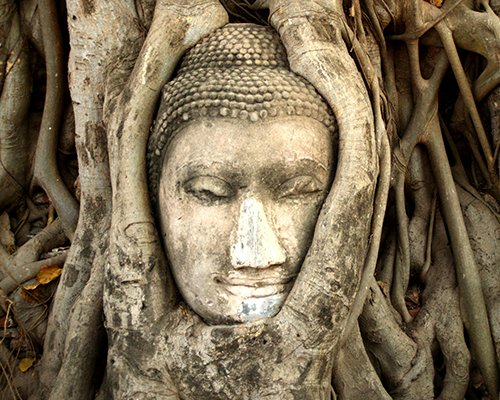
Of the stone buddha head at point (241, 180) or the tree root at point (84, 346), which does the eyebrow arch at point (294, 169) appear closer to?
the stone buddha head at point (241, 180)

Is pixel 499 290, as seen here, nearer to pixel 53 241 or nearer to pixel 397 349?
pixel 397 349

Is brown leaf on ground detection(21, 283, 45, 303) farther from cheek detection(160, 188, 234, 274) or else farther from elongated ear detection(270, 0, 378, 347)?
elongated ear detection(270, 0, 378, 347)

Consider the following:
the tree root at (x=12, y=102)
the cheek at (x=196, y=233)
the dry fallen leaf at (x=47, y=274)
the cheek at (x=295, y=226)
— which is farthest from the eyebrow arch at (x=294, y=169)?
the tree root at (x=12, y=102)

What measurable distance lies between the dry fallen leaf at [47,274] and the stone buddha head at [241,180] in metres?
0.95

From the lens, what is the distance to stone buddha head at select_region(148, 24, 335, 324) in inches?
69.7

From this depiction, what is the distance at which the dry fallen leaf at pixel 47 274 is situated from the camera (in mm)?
2459

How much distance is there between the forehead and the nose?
0.20 meters

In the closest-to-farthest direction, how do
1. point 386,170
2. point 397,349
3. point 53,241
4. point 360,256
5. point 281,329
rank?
point 281,329 < point 360,256 < point 386,170 < point 397,349 < point 53,241

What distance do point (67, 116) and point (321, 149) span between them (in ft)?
5.63

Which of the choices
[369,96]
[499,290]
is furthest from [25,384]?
[499,290]

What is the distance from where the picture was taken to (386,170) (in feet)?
6.73

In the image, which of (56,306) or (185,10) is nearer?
(185,10)

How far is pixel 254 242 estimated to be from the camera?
1726 millimetres

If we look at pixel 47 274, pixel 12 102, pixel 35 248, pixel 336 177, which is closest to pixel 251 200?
pixel 336 177
